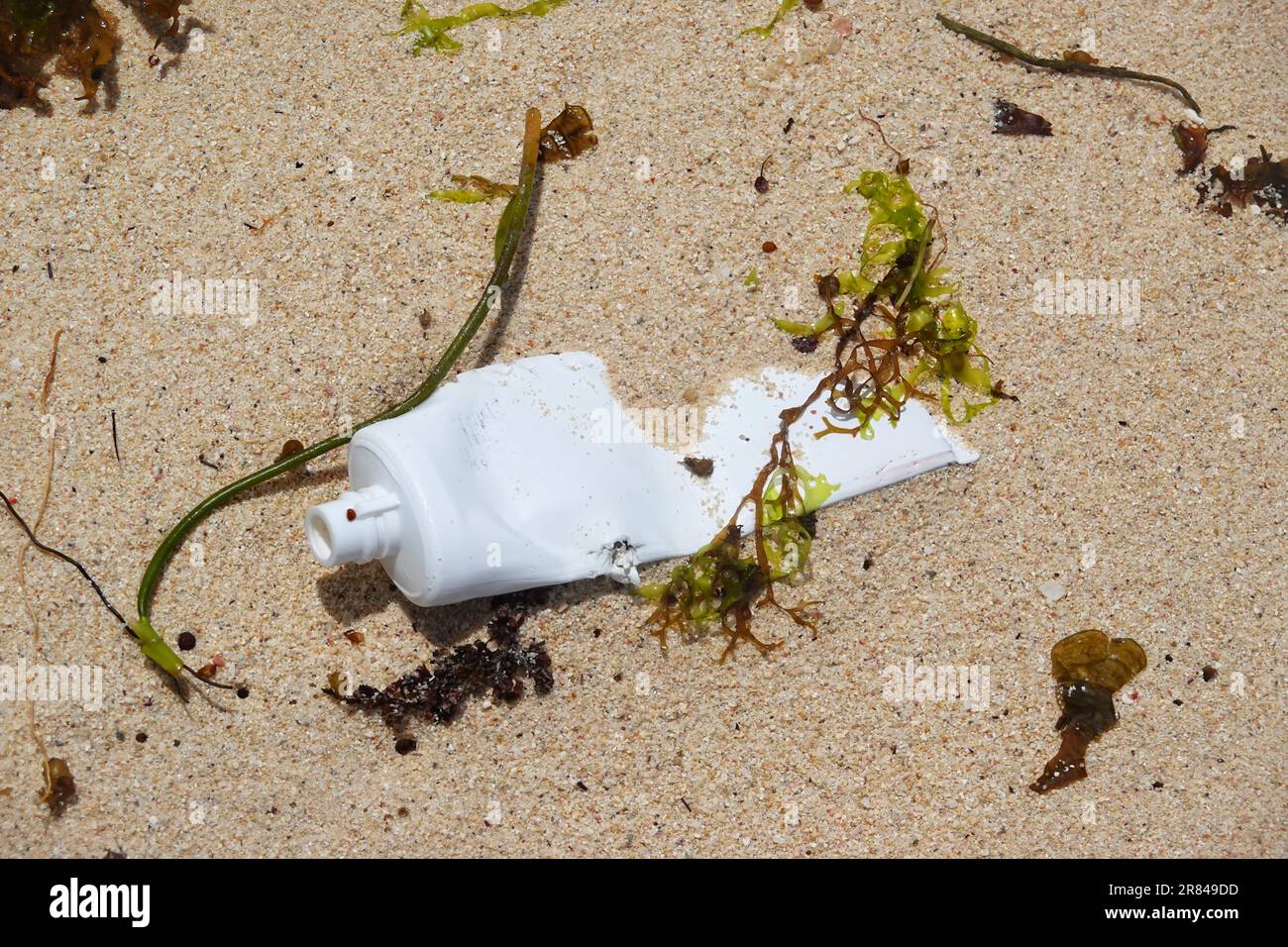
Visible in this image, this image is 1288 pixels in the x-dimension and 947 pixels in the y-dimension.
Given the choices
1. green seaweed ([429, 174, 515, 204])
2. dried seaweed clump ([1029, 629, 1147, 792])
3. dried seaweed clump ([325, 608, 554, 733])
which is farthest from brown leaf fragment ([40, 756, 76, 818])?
dried seaweed clump ([1029, 629, 1147, 792])

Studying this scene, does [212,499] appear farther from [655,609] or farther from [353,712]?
[655,609]

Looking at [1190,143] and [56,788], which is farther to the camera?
[1190,143]

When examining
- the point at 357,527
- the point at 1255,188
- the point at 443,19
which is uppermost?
the point at 443,19

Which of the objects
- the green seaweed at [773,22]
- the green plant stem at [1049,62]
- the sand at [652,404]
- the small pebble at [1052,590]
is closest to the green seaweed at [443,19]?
the sand at [652,404]

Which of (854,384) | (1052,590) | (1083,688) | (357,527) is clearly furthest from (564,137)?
(1083,688)

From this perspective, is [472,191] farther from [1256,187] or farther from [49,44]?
[1256,187]

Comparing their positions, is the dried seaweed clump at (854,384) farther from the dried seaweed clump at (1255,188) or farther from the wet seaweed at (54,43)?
the wet seaweed at (54,43)

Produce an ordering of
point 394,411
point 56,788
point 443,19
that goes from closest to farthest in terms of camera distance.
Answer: point 56,788, point 394,411, point 443,19
